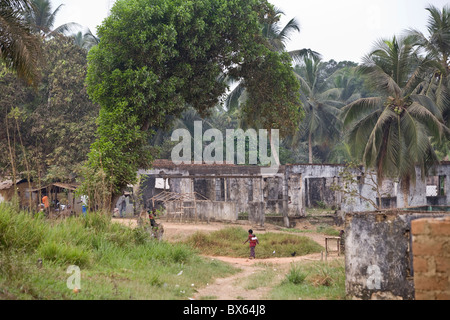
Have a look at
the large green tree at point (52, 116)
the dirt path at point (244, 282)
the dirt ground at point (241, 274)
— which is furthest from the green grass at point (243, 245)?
the large green tree at point (52, 116)

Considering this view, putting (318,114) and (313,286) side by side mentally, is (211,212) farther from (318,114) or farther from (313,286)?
(318,114)

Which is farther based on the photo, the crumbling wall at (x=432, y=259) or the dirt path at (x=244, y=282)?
the dirt path at (x=244, y=282)

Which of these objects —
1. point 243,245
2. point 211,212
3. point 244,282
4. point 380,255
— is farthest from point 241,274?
point 211,212

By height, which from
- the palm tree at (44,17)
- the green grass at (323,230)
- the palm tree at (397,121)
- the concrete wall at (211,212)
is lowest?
the green grass at (323,230)

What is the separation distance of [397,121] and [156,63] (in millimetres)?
10672

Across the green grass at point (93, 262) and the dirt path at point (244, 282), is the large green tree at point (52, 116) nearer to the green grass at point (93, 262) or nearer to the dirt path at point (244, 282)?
the dirt path at point (244, 282)

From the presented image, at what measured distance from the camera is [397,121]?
1917cm

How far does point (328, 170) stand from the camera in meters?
24.7

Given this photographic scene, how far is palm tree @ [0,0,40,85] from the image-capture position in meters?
10.0

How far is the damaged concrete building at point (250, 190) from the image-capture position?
21484mm

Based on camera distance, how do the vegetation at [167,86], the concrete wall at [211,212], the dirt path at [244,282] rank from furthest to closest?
the concrete wall at [211,212]
the vegetation at [167,86]
the dirt path at [244,282]

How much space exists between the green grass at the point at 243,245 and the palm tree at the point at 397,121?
5764 mm

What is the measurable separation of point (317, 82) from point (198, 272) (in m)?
27.6
